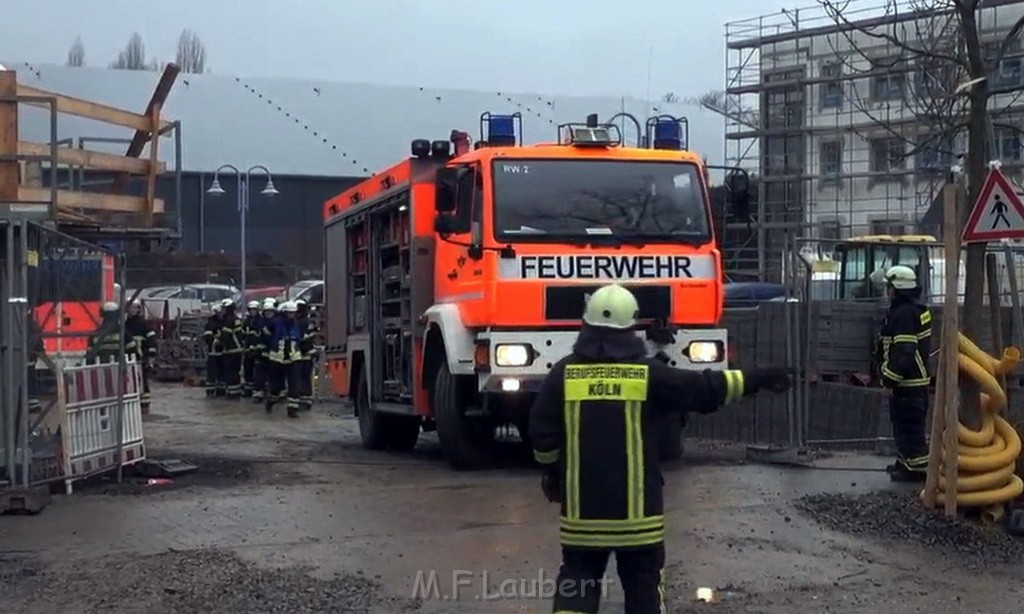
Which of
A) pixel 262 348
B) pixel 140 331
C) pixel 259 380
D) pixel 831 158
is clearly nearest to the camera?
pixel 262 348

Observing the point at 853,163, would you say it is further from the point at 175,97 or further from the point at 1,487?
the point at 1,487

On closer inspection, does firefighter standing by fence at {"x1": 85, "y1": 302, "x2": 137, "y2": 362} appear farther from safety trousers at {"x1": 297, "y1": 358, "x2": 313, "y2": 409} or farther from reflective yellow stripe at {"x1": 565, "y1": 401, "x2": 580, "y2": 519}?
safety trousers at {"x1": 297, "y1": 358, "x2": 313, "y2": 409}

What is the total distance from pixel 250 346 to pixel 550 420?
21.1m

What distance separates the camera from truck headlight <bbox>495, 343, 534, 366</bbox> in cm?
1234

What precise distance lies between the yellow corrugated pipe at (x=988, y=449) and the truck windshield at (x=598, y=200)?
330 centimetres

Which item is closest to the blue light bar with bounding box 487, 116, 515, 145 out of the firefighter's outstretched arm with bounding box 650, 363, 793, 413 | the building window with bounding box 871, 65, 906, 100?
the firefighter's outstretched arm with bounding box 650, 363, 793, 413

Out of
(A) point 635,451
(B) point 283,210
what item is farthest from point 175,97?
(A) point 635,451

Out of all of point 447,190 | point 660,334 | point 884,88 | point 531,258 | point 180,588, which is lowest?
point 180,588

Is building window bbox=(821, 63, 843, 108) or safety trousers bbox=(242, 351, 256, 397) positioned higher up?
building window bbox=(821, 63, 843, 108)

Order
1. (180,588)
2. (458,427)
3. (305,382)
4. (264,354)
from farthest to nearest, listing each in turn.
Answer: (264,354)
(305,382)
(458,427)
(180,588)

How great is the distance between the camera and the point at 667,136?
1388cm

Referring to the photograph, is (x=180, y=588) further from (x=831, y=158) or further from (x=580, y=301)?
(x=831, y=158)

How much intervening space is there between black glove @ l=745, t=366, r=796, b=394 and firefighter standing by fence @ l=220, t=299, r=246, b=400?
21.9m

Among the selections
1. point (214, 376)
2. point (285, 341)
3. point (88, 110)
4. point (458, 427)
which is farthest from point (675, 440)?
point (214, 376)
